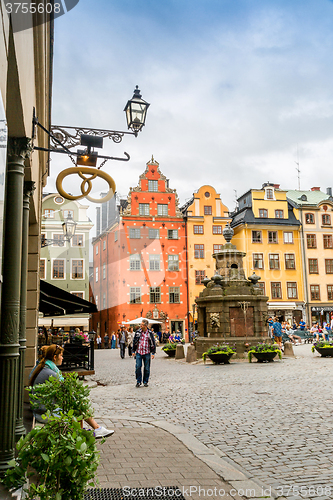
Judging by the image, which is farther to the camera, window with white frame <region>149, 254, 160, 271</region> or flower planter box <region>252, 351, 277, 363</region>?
window with white frame <region>149, 254, 160, 271</region>

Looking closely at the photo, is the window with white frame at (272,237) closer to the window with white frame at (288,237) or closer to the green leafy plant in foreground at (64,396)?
the window with white frame at (288,237)

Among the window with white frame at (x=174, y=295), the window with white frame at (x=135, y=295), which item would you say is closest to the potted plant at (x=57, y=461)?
the window with white frame at (x=135, y=295)

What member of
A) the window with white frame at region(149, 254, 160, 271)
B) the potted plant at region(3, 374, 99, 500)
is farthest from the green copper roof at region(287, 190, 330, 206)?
the potted plant at region(3, 374, 99, 500)

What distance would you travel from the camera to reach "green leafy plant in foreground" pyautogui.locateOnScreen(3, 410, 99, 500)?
8.31 ft

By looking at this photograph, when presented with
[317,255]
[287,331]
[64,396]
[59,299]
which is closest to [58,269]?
[287,331]

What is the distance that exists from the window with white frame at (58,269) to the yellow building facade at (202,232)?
42.1 ft

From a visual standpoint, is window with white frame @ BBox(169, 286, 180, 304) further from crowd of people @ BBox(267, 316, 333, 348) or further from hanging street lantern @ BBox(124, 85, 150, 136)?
→ hanging street lantern @ BBox(124, 85, 150, 136)

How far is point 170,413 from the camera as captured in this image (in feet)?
27.7

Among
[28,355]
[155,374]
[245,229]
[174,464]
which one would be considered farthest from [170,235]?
[174,464]

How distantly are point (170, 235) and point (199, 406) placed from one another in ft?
128

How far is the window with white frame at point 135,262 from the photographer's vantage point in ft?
153

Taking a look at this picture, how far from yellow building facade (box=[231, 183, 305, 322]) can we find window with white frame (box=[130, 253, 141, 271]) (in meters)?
11.4

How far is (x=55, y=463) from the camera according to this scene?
2.53 metres

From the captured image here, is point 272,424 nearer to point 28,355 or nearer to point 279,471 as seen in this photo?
point 279,471
